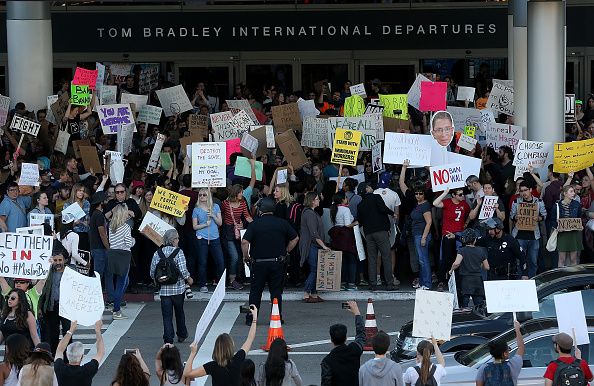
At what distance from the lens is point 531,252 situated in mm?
19266

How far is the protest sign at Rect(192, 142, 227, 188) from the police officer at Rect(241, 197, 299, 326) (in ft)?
7.72

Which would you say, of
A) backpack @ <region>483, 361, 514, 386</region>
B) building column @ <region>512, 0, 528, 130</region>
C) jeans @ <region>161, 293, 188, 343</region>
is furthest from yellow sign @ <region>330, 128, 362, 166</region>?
backpack @ <region>483, 361, 514, 386</region>

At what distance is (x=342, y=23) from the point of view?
102 feet

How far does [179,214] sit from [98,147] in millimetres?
4923

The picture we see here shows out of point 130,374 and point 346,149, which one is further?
point 346,149

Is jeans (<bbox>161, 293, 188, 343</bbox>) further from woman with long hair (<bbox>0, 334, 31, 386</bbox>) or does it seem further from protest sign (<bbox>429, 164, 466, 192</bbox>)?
woman with long hair (<bbox>0, 334, 31, 386</bbox>)

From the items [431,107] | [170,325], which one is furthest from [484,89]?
[170,325]

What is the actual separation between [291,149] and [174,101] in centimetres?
442

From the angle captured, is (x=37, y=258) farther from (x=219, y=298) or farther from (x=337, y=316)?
(x=337, y=316)

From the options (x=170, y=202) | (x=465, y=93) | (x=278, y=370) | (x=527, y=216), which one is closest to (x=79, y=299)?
(x=278, y=370)

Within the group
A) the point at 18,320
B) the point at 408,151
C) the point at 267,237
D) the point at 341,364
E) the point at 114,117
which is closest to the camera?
the point at 341,364

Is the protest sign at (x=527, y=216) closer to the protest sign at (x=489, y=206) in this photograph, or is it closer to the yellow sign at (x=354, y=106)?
the protest sign at (x=489, y=206)

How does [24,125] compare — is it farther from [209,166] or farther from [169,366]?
[169,366]

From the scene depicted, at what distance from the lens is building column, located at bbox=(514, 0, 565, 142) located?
21.6 m
